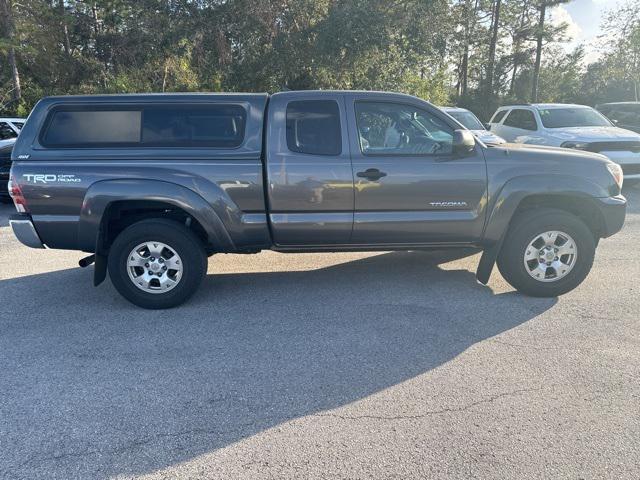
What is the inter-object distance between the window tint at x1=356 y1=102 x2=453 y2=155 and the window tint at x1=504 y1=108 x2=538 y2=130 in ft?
23.7

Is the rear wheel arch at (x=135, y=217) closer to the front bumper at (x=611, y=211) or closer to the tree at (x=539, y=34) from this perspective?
the front bumper at (x=611, y=211)

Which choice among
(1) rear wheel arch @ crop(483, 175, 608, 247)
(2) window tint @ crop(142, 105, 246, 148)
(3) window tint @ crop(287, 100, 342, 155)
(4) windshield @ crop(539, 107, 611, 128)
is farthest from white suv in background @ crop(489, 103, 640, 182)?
(2) window tint @ crop(142, 105, 246, 148)

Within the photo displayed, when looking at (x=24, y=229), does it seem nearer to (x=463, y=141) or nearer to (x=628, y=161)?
(x=463, y=141)

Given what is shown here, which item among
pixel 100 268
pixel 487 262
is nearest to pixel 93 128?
pixel 100 268

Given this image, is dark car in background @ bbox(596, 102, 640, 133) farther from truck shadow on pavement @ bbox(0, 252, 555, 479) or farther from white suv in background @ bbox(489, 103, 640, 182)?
truck shadow on pavement @ bbox(0, 252, 555, 479)

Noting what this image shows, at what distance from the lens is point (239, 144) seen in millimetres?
4406

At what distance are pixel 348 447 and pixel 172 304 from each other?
2.50m

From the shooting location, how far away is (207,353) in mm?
3680

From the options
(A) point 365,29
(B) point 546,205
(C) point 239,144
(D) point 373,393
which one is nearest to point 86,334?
(C) point 239,144

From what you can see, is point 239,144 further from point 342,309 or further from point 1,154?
point 1,154

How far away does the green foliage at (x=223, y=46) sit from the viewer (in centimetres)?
1420

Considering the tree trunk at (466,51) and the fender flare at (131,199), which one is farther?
the tree trunk at (466,51)

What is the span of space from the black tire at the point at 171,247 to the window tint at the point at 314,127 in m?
1.32

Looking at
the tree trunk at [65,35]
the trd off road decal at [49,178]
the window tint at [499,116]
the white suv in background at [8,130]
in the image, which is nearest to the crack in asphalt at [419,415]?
the trd off road decal at [49,178]
